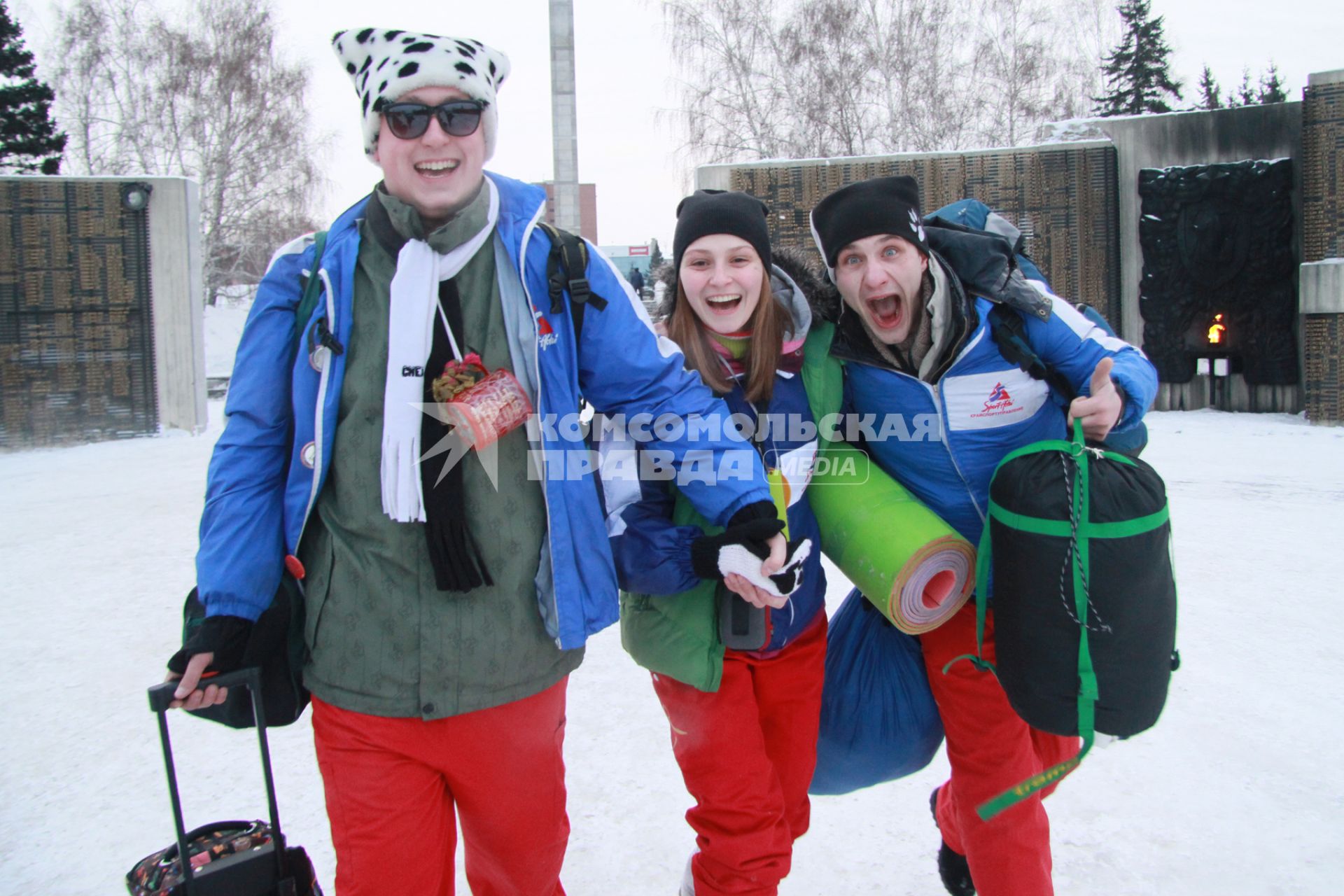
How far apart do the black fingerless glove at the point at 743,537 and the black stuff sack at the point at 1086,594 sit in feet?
1.83

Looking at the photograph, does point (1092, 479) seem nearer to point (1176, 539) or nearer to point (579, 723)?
point (579, 723)

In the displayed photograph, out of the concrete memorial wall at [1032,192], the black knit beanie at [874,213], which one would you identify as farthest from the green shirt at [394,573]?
the concrete memorial wall at [1032,192]

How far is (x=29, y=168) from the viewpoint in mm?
25875

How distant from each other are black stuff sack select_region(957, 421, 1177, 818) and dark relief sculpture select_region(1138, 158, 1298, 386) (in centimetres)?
1052

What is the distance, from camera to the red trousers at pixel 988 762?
7.37 ft

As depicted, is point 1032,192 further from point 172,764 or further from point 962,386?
point 172,764

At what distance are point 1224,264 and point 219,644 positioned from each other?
39.6 feet

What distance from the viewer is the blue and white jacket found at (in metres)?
2.26

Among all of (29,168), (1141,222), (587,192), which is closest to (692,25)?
(1141,222)

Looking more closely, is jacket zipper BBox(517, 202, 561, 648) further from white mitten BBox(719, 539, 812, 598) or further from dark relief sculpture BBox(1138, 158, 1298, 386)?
dark relief sculpture BBox(1138, 158, 1298, 386)

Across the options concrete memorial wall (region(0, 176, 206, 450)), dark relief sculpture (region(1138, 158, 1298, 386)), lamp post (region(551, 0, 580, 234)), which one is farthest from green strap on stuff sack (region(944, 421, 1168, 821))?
lamp post (region(551, 0, 580, 234))

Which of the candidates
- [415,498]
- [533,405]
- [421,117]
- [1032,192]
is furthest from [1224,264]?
[415,498]

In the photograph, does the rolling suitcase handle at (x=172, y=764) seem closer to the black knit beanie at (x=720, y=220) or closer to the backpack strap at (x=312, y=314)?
the backpack strap at (x=312, y=314)

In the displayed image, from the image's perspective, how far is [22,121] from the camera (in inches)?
1024
